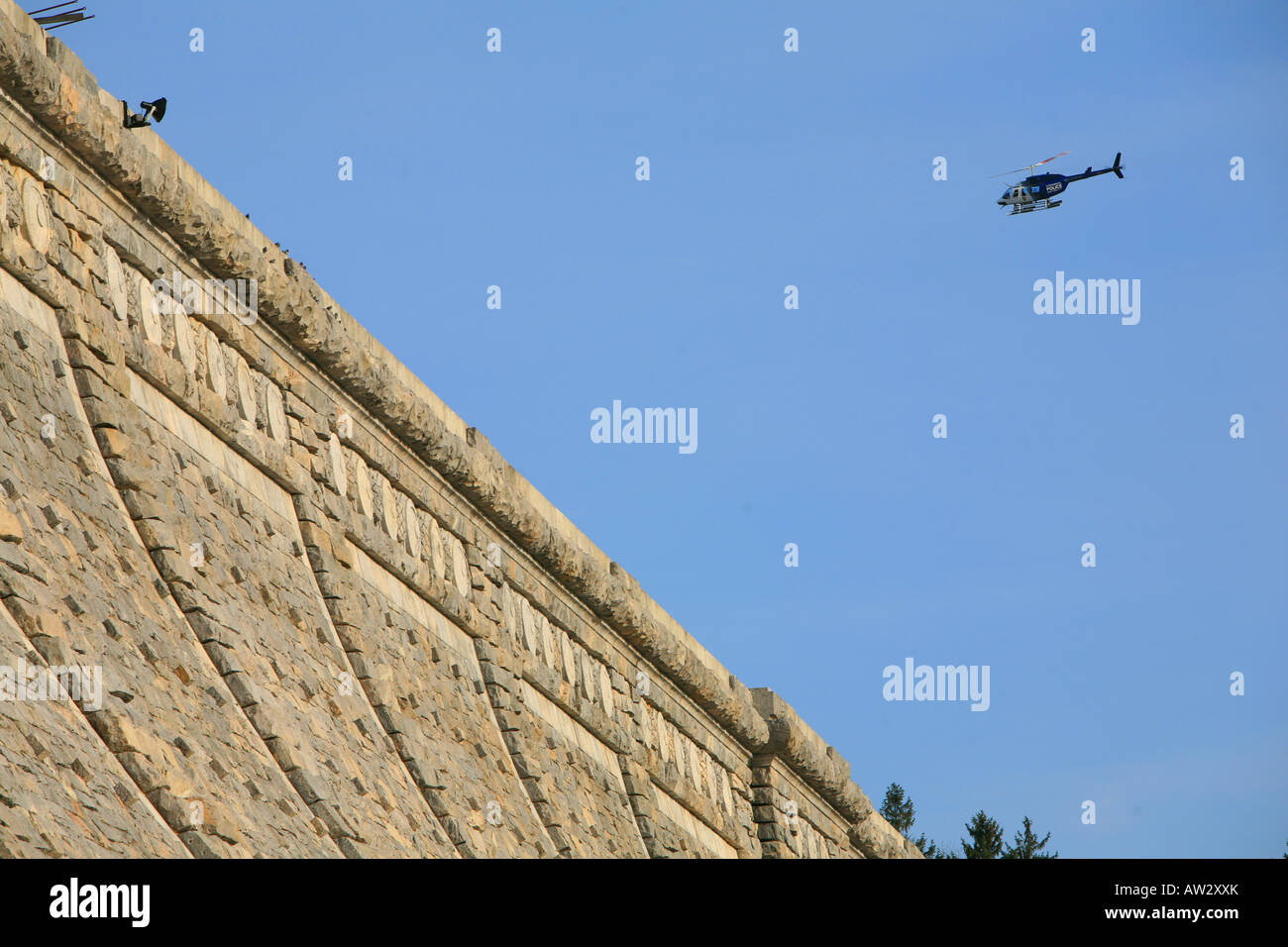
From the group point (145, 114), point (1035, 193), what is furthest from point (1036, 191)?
A: point (145, 114)

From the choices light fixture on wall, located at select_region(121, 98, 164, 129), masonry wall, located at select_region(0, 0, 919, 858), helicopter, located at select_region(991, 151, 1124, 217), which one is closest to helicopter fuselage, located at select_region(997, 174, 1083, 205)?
helicopter, located at select_region(991, 151, 1124, 217)

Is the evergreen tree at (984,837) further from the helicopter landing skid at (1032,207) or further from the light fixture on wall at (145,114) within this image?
the light fixture on wall at (145,114)

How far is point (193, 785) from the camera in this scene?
9.53 metres

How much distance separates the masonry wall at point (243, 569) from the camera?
9266 mm

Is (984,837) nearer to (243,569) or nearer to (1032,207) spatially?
(1032,207)

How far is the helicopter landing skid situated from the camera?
4125 centimetres

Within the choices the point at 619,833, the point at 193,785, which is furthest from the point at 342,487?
the point at 619,833

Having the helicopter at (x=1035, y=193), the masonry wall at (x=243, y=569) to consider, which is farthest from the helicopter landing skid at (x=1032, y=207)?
the masonry wall at (x=243, y=569)

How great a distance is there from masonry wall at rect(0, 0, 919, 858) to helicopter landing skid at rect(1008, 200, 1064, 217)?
26.9 meters

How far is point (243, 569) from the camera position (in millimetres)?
11414

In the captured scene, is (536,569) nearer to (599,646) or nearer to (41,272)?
(599,646)
